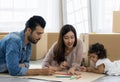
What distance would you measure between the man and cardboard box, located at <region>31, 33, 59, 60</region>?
103 centimetres

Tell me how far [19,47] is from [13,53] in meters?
0.08

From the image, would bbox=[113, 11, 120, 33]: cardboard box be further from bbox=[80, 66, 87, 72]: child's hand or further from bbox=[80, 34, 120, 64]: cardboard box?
bbox=[80, 66, 87, 72]: child's hand

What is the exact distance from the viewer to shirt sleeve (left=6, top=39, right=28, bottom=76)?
194 centimetres

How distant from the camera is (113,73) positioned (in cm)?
214

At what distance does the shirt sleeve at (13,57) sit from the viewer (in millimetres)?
1943

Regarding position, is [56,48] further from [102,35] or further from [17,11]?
[17,11]

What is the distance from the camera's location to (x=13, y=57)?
195 centimetres

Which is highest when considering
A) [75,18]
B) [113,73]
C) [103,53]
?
[75,18]

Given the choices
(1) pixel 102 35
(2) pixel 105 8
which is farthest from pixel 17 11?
(1) pixel 102 35

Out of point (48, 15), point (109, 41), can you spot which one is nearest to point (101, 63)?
point (109, 41)

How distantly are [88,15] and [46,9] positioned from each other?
667mm

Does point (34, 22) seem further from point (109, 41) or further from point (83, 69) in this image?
point (109, 41)

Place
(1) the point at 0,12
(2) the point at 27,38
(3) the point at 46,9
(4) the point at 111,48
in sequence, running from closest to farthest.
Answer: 1. (2) the point at 27,38
2. (4) the point at 111,48
3. (1) the point at 0,12
4. (3) the point at 46,9

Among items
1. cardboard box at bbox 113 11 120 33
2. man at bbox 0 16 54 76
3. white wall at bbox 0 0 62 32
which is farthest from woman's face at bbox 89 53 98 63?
white wall at bbox 0 0 62 32
